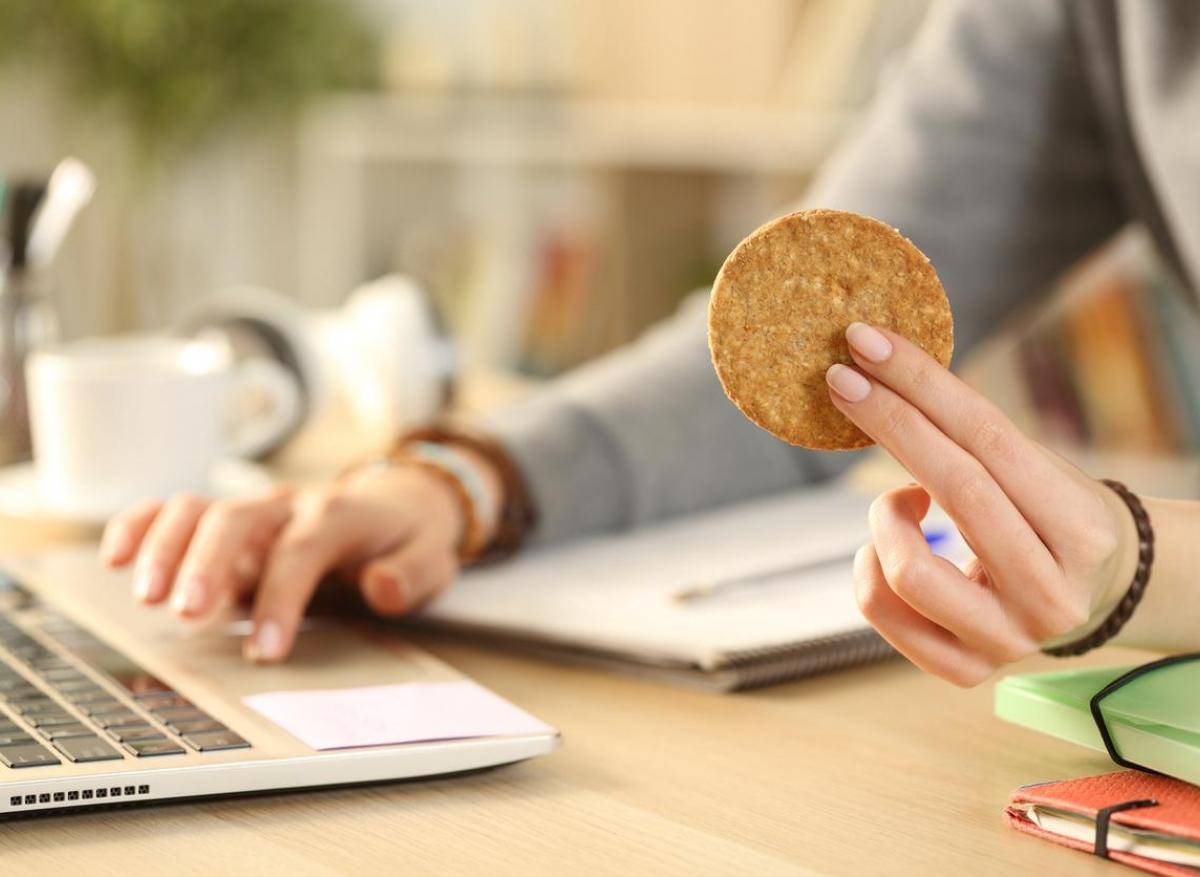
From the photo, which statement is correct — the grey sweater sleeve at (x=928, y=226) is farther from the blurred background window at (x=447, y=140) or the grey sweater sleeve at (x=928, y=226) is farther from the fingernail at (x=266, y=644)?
the blurred background window at (x=447, y=140)

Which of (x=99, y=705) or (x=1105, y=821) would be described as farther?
(x=99, y=705)

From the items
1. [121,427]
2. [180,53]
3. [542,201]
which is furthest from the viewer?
[542,201]

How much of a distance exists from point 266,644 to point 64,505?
43 cm

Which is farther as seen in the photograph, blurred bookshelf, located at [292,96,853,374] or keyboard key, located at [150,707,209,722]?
blurred bookshelf, located at [292,96,853,374]

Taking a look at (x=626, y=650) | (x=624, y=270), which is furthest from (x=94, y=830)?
(x=624, y=270)

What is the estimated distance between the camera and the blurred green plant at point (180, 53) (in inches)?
131

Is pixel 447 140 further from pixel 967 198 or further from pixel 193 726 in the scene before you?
pixel 193 726

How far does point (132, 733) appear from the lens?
0.56m

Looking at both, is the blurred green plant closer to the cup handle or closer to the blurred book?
the blurred book

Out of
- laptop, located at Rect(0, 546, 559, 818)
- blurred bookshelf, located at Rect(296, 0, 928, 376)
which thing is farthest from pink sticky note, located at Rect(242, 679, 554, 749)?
blurred bookshelf, located at Rect(296, 0, 928, 376)

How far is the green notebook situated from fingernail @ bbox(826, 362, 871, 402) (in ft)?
0.51

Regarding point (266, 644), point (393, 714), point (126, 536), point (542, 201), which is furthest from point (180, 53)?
point (393, 714)

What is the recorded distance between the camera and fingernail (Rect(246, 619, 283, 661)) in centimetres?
69

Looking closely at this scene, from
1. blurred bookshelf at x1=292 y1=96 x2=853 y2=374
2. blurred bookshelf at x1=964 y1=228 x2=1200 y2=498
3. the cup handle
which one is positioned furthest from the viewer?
blurred bookshelf at x1=292 y1=96 x2=853 y2=374
